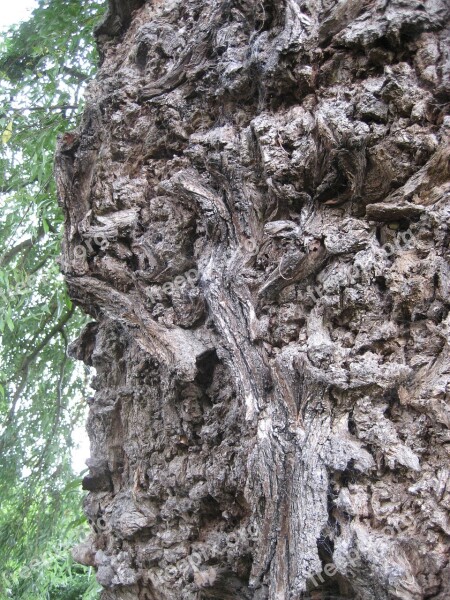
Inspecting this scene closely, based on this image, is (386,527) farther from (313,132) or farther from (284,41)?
(284,41)

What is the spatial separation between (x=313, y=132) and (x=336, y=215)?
0.18 meters

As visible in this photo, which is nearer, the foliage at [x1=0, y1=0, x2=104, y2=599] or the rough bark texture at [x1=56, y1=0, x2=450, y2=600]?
the rough bark texture at [x1=56, y1=0, x2=450, y2=600]

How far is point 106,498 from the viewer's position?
1433 millimetres

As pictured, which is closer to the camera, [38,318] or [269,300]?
[269,300]

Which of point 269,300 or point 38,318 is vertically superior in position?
point 38,318

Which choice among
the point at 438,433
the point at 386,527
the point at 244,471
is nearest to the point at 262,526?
the point at 244,471

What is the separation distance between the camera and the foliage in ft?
8.80

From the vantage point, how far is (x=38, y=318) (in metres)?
2.84

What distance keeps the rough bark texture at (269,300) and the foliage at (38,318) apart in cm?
123

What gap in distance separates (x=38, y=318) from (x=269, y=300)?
192 centimetres

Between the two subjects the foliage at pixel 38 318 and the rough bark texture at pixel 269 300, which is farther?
the foliage at pixel 38 318

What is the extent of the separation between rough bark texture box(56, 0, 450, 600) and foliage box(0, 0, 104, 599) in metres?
1.23

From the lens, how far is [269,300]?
119 centimetres

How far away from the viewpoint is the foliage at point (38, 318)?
268 centimetres
